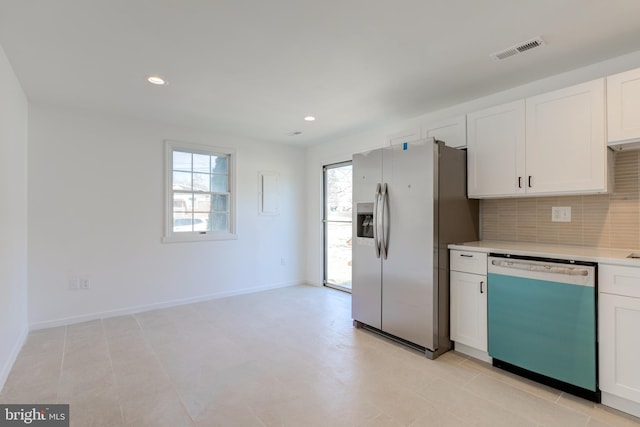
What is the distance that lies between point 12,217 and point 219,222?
231 cm

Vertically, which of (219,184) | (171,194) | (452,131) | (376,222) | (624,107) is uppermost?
(452,131)

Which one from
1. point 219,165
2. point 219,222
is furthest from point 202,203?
point 219,165

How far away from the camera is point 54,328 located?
3396mm

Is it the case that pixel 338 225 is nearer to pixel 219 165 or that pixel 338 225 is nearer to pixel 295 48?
pixel 219 165

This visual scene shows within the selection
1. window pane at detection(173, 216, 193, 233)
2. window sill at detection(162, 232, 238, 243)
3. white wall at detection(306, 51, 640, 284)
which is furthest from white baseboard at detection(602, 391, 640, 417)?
window pane at detection(173, 216, 193, 233)

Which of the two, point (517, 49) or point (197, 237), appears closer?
point (517, 49)

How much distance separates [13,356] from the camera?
2602mm

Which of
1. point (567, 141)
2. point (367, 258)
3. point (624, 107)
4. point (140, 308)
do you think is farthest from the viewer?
point (140, 308)

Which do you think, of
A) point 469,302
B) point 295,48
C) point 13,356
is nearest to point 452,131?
point 469,302

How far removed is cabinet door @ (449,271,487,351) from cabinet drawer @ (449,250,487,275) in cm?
4

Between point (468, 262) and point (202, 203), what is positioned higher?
point (202, 203)

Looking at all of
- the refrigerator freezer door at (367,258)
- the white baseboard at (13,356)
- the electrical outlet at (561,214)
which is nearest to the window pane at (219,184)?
the refrigerator freezer door at (367,258)

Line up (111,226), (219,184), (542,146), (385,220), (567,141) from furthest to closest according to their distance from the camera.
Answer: (219,184) < (111,226) < (385,220) < (542,146) < (567,141)

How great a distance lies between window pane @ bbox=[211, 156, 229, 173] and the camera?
4668mm
